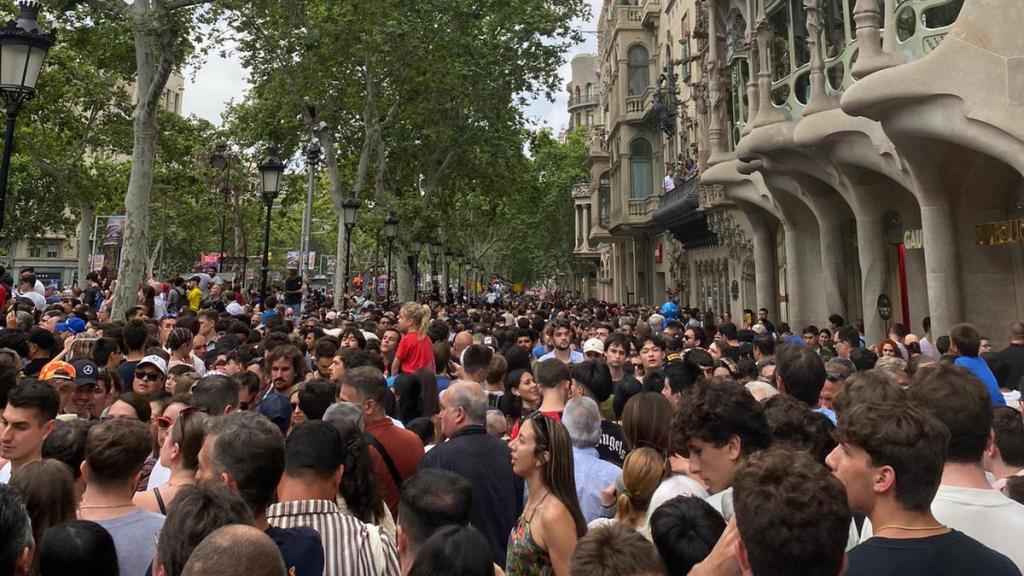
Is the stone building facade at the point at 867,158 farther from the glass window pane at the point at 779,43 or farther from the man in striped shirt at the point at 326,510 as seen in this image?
the man in striped shirt at the point at 326,510

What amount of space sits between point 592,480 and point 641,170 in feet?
115

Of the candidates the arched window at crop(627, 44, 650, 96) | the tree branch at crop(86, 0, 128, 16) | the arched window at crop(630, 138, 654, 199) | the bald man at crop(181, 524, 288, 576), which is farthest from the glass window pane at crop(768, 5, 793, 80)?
the arched window at crop(627, 44, 650, 96)

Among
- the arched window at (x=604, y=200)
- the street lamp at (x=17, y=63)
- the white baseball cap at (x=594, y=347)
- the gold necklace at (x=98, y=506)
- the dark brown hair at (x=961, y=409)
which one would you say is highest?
the arched window at (x=604, y=200)

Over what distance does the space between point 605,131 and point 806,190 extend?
3192 cm

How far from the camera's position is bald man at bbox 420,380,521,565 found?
411 cm

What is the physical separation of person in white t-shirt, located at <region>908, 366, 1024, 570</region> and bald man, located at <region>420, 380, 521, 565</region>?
230 cm

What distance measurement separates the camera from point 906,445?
2.57 meters

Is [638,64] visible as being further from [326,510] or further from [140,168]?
[326,510]

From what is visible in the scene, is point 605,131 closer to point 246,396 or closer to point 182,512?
point 246,396

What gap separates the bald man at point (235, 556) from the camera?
78.0 inches

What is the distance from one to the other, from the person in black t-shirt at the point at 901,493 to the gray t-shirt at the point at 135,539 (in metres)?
2.94

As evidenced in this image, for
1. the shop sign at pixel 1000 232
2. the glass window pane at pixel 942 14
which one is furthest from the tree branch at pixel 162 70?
the shop sign at pixel 1000 232

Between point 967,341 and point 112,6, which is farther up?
point 112,6

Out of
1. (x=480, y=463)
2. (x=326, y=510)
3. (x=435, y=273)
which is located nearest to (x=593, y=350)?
(x=480, y=463)
